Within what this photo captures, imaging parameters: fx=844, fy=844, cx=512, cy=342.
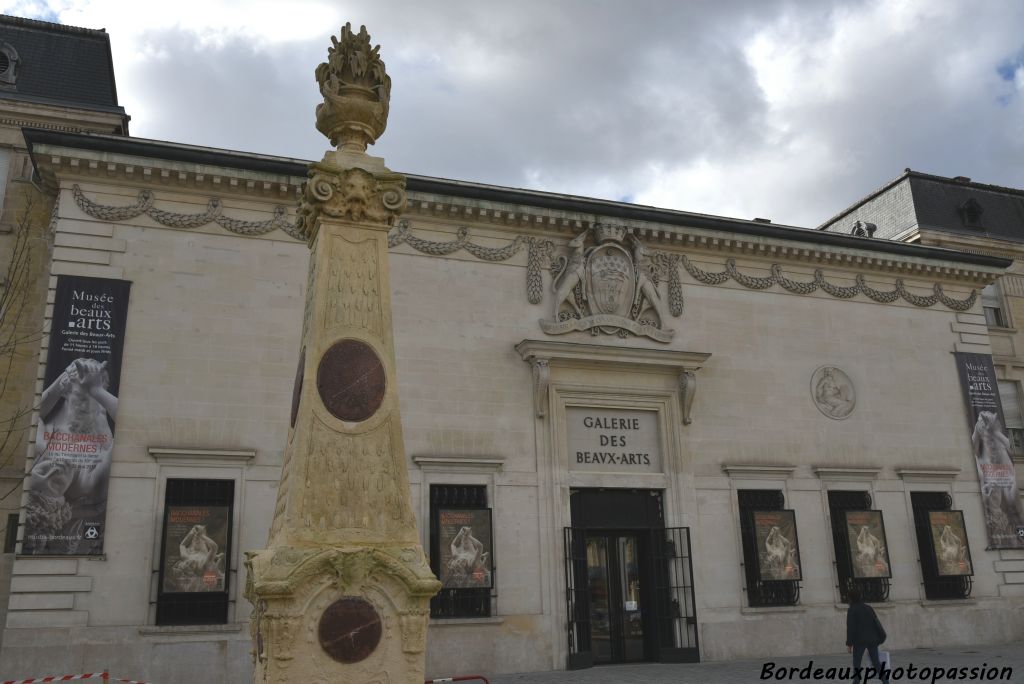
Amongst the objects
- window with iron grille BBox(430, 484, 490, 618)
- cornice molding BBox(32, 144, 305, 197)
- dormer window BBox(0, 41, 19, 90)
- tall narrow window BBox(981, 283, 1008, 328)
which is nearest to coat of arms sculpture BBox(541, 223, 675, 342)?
window with iron grille BBox(430, 484, 490, 618)

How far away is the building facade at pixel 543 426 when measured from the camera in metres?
15.2

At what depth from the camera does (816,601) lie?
749 inches

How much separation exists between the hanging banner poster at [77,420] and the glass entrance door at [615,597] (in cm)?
973

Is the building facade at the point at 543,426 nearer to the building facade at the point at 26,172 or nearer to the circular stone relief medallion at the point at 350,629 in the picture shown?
the building facade at the point at 26,172

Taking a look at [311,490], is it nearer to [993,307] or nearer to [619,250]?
[619,250]

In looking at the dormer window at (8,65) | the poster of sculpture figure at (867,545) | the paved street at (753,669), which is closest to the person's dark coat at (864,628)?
the paved street at (753,669)

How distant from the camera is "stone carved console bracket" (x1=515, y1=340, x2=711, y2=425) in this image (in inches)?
717

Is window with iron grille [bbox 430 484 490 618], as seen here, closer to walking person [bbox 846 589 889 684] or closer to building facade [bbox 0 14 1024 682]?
building facade [bbox 0 14 1024 682]

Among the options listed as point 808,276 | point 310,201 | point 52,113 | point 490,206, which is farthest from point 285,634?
point 808,276

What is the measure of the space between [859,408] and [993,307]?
8043 millimetres

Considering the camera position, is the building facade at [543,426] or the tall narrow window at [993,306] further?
the tall narrow window at [993,306]

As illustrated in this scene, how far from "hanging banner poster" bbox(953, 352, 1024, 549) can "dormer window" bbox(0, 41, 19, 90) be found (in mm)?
24430

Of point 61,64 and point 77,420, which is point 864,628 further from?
point 61,64

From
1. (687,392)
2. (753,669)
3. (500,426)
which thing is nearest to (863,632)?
(753,669)
